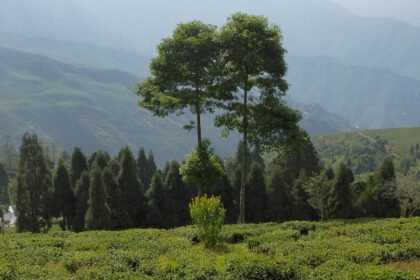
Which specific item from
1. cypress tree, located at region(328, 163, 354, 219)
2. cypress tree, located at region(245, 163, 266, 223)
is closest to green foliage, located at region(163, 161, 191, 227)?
cypress tree, located at region(245, 163, 266, 223)

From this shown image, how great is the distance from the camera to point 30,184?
59781mm

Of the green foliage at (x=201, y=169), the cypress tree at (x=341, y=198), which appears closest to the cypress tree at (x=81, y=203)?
the cypress tree at (x=341, y=198)

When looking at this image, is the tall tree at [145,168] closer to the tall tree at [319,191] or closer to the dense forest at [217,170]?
the dense forest at [217,170]

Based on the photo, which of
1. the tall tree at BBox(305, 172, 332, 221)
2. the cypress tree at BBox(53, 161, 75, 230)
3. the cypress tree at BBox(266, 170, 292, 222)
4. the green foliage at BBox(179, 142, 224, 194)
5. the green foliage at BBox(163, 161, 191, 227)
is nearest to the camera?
the green foliage at BBox(179, 142, 224, 194)

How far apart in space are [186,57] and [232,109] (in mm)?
4425

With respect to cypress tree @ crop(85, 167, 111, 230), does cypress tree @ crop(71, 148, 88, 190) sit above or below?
above

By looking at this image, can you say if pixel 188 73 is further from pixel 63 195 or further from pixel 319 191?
pixel 63 195

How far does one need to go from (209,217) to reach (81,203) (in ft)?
148

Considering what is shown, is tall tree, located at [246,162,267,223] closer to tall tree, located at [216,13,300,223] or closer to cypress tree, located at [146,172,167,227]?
cypress tree, located at [146,172,167,227]

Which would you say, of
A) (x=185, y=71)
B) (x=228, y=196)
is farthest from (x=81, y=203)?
(x=185, y=71)

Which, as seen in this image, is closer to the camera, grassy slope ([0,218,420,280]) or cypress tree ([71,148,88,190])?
grassy slope ([0,218,420,280])

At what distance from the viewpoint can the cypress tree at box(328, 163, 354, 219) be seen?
2317 inches

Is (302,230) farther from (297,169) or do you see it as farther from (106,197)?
(297,169)

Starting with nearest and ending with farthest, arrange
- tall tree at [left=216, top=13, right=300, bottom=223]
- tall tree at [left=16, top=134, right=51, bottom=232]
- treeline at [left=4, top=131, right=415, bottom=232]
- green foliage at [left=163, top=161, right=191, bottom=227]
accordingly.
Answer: tall tree at [left=216, top=13, right=300, bottom=223]
treeline at [left=4, top=131, right=415, bottom=232]
tall tree at [left=16, top=134, right=51, bottom=232]
green foliage at [left=163, top=161, right=191, bottom=227]
